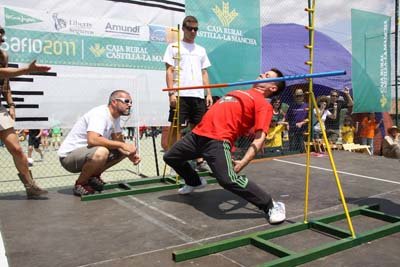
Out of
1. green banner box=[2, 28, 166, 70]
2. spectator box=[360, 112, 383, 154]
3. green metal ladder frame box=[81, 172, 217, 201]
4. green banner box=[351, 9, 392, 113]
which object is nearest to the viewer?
green metal ladder frame box=[81, 172, 217, 201]

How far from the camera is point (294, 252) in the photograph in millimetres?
2539

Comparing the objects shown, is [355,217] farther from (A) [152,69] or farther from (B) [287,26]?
(B) [287,26]

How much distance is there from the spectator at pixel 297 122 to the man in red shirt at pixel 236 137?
4.70 metres

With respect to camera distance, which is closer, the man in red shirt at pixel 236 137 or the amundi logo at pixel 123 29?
the man in red shirt at pixel 236 137

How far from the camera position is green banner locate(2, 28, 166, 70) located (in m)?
4.91

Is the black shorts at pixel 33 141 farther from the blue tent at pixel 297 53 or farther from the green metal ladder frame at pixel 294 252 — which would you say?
the green metal ladder frame at pixel 294 252

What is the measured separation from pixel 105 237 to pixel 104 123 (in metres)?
1.39

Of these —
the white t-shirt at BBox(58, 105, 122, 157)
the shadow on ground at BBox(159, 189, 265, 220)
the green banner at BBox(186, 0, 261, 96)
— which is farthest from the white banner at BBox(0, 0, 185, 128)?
the shadow on ground at BBox(159, 189, 265, 220)

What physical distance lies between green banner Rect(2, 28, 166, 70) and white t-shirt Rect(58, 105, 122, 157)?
155cm

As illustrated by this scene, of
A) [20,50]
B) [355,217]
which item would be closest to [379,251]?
[355,217]

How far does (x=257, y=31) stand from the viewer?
677 centimetres

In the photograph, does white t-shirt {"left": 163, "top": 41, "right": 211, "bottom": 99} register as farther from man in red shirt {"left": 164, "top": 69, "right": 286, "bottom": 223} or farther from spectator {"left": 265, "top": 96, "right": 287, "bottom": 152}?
spectator {"left": 265, "top": 96, "right": 287, "bottom": 152}

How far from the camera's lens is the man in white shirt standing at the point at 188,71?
15.8 ft

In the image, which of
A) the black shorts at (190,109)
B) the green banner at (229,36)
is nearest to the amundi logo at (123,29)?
the green banner at (229,36)
